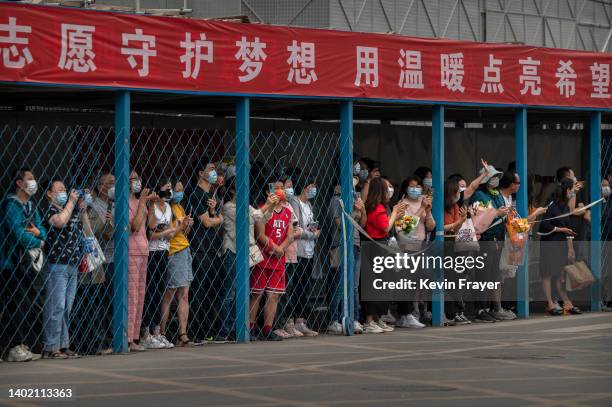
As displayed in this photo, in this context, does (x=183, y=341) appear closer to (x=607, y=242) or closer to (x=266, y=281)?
(x=266, y=281)

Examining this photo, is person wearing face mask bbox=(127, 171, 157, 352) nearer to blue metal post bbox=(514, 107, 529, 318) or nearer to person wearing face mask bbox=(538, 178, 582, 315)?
blue metal post bbox=(514, 107, 529, 318)

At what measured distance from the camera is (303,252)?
16.2 m

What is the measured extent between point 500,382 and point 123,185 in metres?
4.62

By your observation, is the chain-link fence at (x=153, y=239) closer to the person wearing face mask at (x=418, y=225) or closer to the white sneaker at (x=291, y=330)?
the white sneaker at (x=291, y=330)

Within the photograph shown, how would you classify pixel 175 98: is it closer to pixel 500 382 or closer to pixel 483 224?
pixel 483 224

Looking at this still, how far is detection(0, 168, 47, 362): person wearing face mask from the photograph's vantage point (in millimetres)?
13469

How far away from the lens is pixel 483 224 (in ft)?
58.9

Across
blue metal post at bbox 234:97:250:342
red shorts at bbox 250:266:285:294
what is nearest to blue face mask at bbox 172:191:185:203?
blue metal post at bbox 234:97:250:342

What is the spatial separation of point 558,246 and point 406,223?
3.17 meters

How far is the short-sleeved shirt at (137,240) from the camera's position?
14492mm

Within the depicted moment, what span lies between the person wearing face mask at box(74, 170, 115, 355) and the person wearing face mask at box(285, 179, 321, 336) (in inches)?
96.5

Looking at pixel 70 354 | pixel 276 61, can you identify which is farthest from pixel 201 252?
pixel 276 61

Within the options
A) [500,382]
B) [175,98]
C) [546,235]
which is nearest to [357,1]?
[546,235]

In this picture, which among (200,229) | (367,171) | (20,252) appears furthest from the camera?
(367,171)
